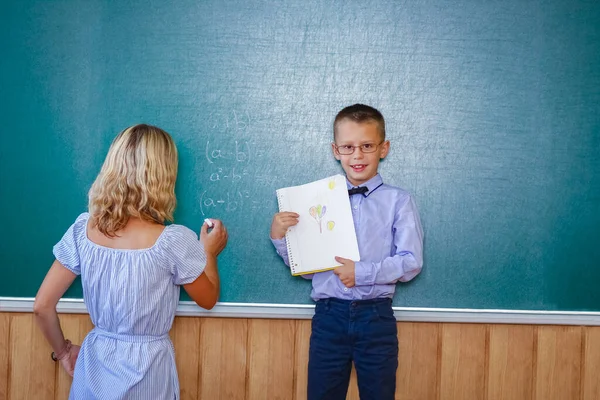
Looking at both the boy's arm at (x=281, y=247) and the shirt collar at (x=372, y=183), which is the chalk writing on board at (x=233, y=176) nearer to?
the boy's arm at (x=281, y=247)

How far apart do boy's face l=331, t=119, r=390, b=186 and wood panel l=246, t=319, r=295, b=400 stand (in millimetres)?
577

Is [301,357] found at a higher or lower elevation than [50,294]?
lower

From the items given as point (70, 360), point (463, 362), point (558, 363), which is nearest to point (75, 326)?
point (70, 360)

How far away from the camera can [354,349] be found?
192 cm

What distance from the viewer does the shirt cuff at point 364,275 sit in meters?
1.88

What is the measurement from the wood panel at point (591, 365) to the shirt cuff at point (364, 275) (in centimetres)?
83

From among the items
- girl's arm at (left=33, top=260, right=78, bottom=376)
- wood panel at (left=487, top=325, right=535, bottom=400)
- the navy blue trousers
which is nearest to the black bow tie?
the navy blue trousers

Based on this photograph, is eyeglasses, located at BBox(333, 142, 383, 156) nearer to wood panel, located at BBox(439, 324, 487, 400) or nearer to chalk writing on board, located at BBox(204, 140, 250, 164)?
chalk writing on board, located at BBox(204, 140, 250, 164)

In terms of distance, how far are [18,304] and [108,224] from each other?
0.71 m

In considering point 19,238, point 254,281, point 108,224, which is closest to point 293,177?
point 254,281

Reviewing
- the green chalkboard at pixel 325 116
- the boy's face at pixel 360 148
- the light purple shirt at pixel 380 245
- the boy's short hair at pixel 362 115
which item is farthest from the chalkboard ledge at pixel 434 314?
the boy's short hair at pixel 362 115

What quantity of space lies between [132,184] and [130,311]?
348 mm

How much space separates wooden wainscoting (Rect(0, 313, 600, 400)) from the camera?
2104 mm

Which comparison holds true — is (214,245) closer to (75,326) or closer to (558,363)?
(75,326)
